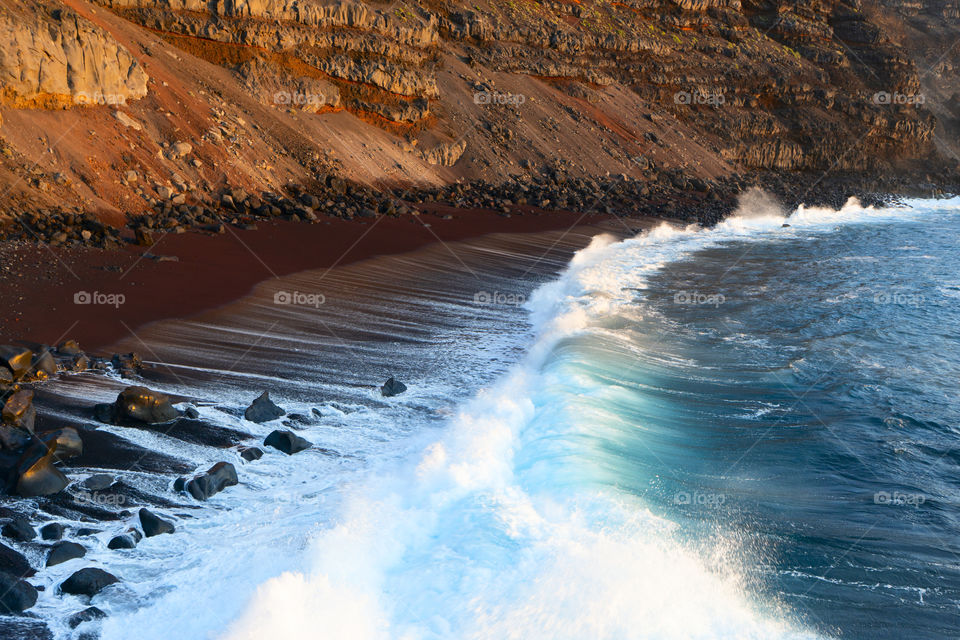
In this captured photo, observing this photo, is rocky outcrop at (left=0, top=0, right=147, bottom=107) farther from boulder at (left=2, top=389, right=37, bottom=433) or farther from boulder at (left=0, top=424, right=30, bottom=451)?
boulder at (left=0, top=424, right=30, bottom=451)

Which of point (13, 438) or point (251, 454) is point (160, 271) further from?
point (251, 454)

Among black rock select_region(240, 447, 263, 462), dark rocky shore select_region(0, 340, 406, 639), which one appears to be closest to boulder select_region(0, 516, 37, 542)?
dark rocky shore select_region(0, 340, 406, 639)

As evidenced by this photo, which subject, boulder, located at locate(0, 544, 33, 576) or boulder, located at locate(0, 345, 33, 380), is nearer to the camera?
boulder, located at locate(0, 544, 33, 576)

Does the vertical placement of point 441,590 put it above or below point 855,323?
above

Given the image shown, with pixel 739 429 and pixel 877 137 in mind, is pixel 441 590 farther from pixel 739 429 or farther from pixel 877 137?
pixel 877 137

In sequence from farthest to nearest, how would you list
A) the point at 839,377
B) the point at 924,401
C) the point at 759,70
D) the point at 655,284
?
the point at 759,70, the point at 655,284, the point at 839,377, the point at 924,401

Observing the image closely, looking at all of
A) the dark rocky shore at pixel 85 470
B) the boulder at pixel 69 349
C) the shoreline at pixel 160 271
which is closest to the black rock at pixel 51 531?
the dark rocky shore at pixel 85 470

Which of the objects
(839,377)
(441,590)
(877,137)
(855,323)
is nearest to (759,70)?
(877,137)
